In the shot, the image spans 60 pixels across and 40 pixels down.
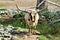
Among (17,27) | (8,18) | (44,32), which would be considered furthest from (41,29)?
(8,18)

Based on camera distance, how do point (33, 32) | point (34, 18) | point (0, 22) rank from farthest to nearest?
point (0, 22) < point (33, 32) < point (34, 18)

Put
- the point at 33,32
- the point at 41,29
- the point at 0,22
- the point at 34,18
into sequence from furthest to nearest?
the point at 0,22, the point at 41,29, the point at 33,32, the point at 34,18

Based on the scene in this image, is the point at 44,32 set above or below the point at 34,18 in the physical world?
below

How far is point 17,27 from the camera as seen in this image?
11.9 meters

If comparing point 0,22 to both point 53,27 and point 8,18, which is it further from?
point 53,27

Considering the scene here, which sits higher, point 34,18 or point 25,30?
point 34,18

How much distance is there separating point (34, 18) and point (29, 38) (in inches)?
31.3

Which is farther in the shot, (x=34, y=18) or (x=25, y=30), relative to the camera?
(x=25, y=30)

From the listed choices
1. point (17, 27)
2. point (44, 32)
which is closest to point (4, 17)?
point (17, 27)

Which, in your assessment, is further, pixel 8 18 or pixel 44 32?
pixel 8 18

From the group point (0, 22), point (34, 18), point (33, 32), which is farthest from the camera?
point (0, 22)

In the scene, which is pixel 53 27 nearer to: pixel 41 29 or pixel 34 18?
pixel 41 29

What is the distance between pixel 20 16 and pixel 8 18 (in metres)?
0.57

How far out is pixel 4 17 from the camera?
13203 millimetres
